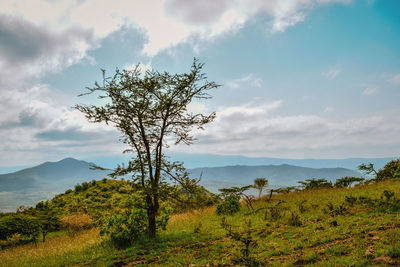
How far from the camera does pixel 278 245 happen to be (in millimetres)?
9156

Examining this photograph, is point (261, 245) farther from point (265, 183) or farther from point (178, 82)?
point (265, 183)

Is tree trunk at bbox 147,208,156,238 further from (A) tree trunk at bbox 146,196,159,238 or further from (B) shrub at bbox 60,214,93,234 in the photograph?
(B) shrub at bbox 60,214,93,234

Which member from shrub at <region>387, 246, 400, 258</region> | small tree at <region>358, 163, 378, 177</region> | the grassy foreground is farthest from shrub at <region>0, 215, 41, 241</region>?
small tree at <region>358, 163, 378, 177</region>

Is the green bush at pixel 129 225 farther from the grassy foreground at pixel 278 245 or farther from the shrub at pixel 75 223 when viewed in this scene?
the shrub at pixel 75 223

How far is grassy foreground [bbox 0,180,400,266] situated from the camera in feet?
22.8


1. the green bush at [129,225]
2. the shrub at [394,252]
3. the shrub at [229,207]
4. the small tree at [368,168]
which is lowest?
the shrub at [229,207]

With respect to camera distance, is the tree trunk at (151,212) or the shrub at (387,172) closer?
the tree trunk at (151,212)

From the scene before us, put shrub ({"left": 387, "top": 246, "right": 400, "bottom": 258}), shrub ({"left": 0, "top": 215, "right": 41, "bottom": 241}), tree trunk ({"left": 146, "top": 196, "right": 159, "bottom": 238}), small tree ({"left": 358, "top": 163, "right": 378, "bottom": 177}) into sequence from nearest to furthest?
1. shrub ({"left": 387, "top": 246, "right": 400, "bottom": 258})
2. tree trunk ({"left": 146, "top": 196, "right": 159, "bottom": 238})
3. shrub ({"left": 0, "top": 215, "right": 41, "bottom": 241})
4. small tree ({"left": 358, "top": 163, "right": 378, "bottom": 177})

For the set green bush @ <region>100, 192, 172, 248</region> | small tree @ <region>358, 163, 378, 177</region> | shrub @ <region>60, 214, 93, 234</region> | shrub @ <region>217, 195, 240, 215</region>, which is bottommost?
shrub @ <region>60, 214, 93, 234</region>

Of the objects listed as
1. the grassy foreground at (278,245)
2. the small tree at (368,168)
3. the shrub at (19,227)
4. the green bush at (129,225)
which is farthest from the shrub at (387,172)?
the shrub at (19,227)

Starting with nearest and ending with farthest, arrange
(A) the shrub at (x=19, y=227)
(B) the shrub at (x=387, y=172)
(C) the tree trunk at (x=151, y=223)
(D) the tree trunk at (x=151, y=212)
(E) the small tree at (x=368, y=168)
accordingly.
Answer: (D) the tree trunk at (x=151, y=212), (C) the tree trunk at (x=151, y=223), (A) the shrub at (x=19, y=227), (E) the small tree at (x=368, y=168), (B) the shrub at (x=387, y=172)

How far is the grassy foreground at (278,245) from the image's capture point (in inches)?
274

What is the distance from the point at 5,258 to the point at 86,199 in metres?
14.1

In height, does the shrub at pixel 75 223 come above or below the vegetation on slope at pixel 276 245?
below
